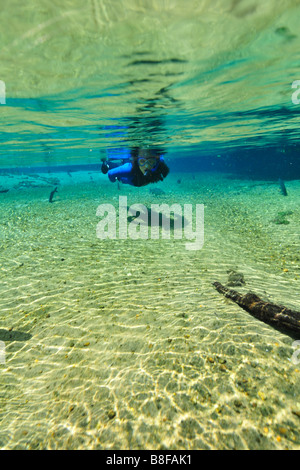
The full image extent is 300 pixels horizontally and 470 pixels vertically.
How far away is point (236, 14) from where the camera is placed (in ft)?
16.8

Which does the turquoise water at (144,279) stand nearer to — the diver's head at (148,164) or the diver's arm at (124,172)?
the diver's head at (148,164)

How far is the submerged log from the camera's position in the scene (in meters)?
3.47

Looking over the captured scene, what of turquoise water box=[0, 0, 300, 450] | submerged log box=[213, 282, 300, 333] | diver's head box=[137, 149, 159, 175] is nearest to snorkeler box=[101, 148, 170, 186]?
diver's head box=[137, 149, 159, 175]

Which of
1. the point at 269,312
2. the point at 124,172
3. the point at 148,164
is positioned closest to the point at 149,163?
the point at 148,164

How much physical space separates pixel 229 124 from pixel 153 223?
11.7 metres

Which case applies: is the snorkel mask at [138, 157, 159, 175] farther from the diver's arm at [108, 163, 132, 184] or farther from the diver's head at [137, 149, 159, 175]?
the diver's arm at [108, 163, 132, 184]

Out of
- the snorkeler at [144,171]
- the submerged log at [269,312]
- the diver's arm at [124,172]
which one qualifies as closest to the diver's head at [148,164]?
the snorkeler at [144,171]

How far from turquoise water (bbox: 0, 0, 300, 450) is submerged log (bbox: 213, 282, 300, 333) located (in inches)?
6.0

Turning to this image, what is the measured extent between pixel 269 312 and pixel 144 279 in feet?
10.7

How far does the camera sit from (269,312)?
148 inches

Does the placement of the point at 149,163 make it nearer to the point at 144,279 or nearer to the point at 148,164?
the point at 148,164

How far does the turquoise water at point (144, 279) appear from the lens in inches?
97.5

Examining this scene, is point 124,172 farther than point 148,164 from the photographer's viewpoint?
Yes

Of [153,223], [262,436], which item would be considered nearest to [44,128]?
[153,223]
